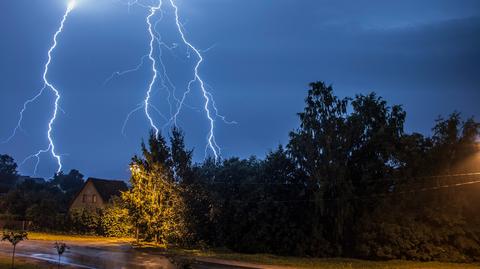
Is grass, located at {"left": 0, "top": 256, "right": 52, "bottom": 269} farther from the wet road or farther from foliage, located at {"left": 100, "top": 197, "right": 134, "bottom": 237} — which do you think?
foliage, located at {"left": 100, "top": 197, "right": 134, "bottom": 237}

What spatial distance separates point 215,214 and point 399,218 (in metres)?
11.1

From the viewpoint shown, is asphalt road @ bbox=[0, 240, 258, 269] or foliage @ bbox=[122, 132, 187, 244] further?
foliage @ bbox=[122, 132, 187, 244]

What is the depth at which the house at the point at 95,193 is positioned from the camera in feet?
174

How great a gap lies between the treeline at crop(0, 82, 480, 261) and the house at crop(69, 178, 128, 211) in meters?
21.0

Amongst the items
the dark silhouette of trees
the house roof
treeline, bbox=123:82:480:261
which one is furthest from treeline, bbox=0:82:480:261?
the dark silhouette of trees

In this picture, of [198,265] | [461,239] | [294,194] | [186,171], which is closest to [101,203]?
[186,171]

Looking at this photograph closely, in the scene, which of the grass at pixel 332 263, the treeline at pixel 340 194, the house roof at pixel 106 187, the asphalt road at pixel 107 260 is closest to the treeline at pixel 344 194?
the treeline at pixel 340 194

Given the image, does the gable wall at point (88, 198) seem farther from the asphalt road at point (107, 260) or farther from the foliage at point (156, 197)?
the asphalt road at point (107, 260)

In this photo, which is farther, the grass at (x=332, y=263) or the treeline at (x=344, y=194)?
the treeline at (x=344, y=194)

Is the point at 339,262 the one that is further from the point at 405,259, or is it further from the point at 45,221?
the point at 45,221

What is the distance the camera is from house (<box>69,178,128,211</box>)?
5303 cm

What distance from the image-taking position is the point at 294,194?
99.5 ft

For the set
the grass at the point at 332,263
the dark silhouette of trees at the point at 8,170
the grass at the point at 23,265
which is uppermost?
the dark silhouette of trees at the point at 8,170

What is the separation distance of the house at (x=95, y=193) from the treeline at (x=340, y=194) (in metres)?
21.0
